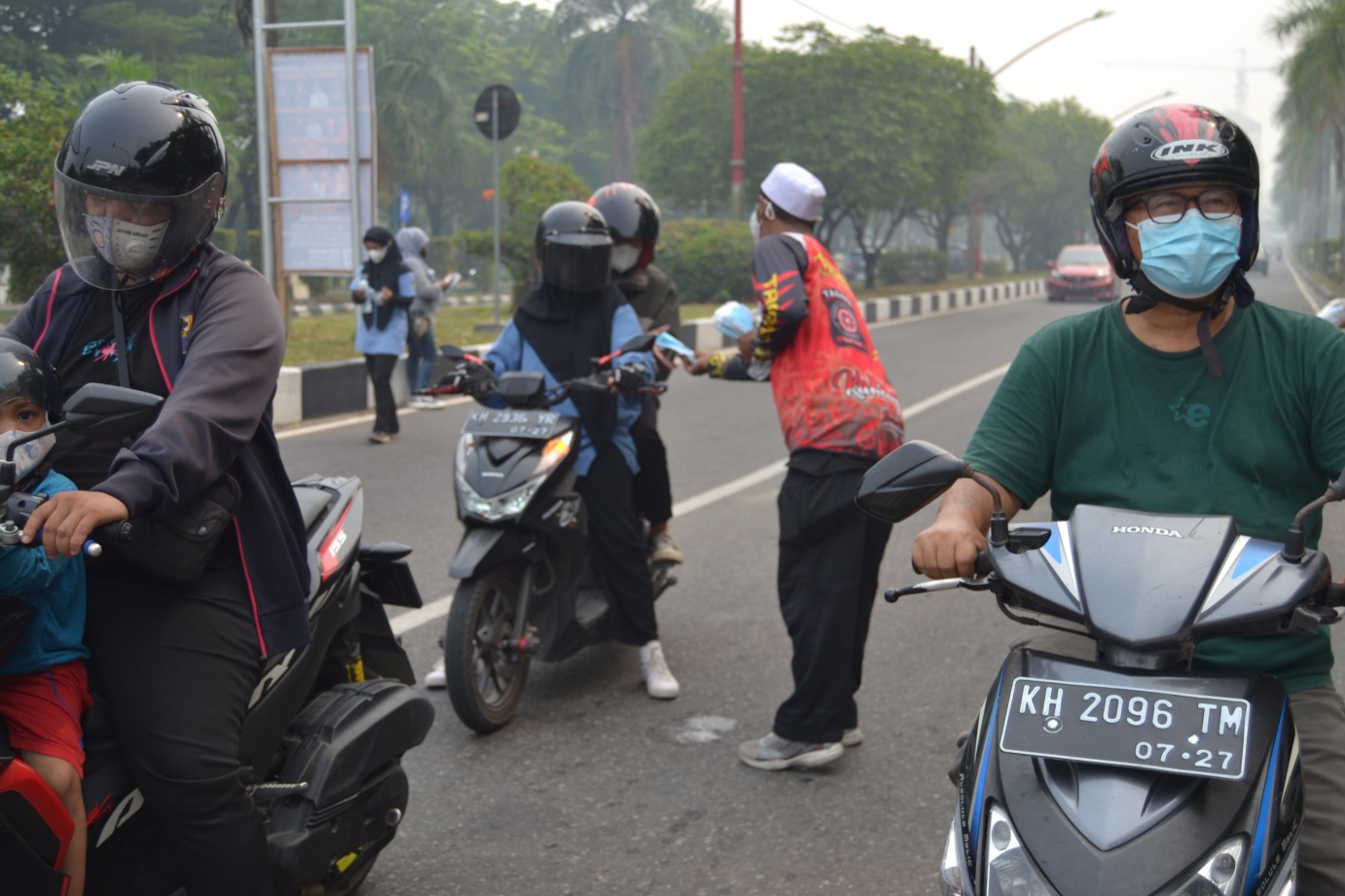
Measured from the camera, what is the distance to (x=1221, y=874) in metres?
1.69

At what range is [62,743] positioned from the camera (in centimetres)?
228

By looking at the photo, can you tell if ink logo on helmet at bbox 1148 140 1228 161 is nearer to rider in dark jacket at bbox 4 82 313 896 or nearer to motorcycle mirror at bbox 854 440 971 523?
motorcycle mirror at bbox 854 440 971 523

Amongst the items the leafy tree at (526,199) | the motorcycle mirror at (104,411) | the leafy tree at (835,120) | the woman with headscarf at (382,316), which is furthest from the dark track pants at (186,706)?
the leafy tree at (835,120)

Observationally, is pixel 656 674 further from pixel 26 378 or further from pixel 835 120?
pixel 835 120

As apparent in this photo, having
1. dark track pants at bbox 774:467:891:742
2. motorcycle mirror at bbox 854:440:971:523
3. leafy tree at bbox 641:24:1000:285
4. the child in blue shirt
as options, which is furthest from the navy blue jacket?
leafy tree at bbox 641:24:1000:285

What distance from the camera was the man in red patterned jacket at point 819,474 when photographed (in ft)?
13.2

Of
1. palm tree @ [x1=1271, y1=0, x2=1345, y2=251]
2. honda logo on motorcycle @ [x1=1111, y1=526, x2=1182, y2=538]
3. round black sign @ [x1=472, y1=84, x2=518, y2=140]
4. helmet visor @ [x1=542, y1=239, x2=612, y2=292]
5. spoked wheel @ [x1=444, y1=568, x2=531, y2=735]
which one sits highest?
palm tree @ [x1=1271, y1=0, x2=1345, y2=251]

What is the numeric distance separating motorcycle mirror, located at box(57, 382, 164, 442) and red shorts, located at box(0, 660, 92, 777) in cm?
46

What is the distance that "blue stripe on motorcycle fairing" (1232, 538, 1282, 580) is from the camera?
1.85m

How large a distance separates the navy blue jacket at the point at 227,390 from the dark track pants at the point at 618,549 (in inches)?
84.0

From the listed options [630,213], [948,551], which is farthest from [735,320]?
[948,551]

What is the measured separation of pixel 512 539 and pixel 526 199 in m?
15.8

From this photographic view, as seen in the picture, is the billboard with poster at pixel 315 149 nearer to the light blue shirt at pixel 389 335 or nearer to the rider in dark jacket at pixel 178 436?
the light blue shirt at pixel 389 335

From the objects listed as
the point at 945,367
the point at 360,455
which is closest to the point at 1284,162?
the point at 945,367
